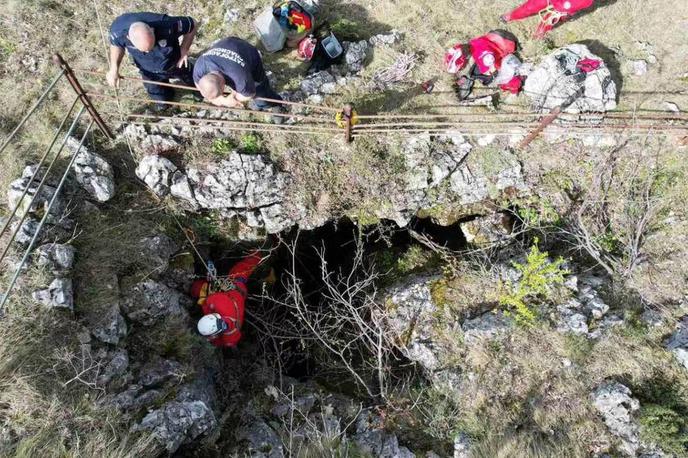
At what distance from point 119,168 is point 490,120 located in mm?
5261

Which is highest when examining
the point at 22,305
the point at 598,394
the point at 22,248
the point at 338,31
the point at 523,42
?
the point at 338,31

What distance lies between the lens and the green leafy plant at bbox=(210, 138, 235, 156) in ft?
19.1

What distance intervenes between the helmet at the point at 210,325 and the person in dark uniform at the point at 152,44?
2.96m

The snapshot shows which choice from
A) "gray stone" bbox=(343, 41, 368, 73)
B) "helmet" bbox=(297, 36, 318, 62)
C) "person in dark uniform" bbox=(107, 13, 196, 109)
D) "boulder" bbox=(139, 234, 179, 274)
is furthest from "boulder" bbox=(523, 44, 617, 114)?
"boulder" bbox=(139, 234, 179, 274)

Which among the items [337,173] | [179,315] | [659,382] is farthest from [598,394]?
[179,315]

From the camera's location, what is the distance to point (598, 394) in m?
5.00

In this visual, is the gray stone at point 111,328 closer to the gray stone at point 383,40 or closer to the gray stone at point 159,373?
the gray stone at point 159,373

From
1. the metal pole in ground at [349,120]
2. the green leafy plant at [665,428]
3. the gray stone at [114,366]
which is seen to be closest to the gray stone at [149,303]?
the gray stone at [114,366]

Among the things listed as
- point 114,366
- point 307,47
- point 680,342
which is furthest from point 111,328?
point 680,342

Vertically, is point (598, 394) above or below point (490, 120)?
below

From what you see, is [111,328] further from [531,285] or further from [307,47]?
[531,285]

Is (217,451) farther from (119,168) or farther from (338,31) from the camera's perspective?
(338,31)

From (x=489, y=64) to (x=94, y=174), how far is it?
564 cm

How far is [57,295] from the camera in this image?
461cm
